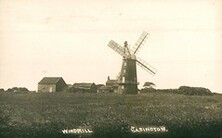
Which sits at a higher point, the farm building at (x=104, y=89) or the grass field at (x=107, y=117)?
the farm building at (x=104, y=89)

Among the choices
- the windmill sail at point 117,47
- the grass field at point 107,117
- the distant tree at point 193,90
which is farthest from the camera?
the distant tree at point 193,90

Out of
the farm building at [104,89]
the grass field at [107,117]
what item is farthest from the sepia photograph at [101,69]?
the farm building at [104,89]

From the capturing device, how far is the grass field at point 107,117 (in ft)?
50.4

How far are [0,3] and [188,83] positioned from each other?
896cm

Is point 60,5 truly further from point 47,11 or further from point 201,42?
point 201,42

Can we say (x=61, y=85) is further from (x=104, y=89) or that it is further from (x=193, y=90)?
(x=193, y=90)

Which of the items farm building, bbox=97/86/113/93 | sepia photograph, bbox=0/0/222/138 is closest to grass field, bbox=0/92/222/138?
sepia photograph, bbox=0/0/222/138

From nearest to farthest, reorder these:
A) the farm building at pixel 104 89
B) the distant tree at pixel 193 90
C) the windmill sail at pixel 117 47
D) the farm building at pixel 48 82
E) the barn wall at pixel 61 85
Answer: the windmill sail at pixel 117 47 → the distant tree at pixel 193 90 → the farm building at pixel 48 82 → the barn wall at pixel 61 85 → the farm building at pixel 104 89

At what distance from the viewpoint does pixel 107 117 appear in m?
16.3

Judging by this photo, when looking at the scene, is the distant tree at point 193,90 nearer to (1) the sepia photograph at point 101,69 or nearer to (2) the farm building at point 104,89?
(1) the sepia photograph at point 101,69

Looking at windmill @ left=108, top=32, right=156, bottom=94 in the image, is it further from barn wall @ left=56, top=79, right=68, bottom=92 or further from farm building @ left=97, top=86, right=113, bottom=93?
barn wall @ left=56, top=79, right=68, bottom=92

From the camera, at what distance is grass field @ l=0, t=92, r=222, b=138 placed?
15.4 m

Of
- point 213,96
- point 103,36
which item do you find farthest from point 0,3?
point 213,96

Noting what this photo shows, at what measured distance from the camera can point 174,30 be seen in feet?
55.1
